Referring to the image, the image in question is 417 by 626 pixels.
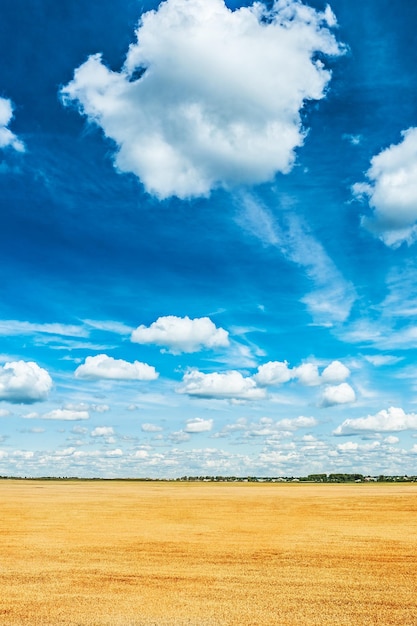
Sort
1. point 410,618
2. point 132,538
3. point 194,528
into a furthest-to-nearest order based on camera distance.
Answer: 1. point 194,528
2. point 132,538
3. point 410,618

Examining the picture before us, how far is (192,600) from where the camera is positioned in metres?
20.7

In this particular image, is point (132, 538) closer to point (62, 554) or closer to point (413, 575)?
point (62, 554)

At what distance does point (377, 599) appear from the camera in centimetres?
2070

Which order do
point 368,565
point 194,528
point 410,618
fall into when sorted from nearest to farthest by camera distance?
point 410,618
point 368,565
point 194,528

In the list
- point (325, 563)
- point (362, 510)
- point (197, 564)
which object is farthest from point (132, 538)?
point (362, 510)

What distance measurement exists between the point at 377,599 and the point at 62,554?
59.1ft

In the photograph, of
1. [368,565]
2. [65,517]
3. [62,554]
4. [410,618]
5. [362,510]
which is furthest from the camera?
[362,510]

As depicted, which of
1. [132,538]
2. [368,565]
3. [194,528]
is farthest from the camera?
[194,528]

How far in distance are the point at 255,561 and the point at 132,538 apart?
1248 centimetres

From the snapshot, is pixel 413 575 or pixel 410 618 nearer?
pixel 410 618

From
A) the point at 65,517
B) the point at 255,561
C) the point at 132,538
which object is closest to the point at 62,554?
the point at 132,538

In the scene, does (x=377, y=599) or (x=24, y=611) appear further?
(x=377, y=599)

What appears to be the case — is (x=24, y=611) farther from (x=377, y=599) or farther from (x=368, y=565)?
(x=368, y=565)

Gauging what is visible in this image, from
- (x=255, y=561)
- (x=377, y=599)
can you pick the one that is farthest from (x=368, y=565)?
(x=377, y=599)
